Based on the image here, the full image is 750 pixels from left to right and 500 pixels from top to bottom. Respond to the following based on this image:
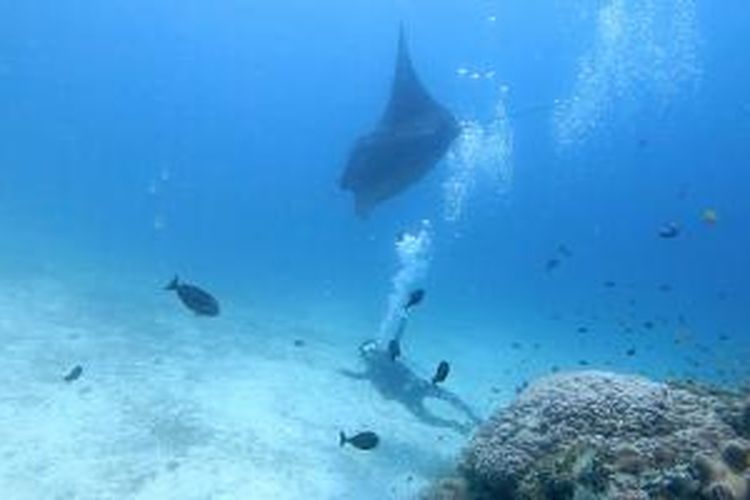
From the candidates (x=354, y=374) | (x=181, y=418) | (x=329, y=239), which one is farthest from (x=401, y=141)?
(x=329, y=239)

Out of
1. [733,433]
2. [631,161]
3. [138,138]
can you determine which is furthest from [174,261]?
[138,138]

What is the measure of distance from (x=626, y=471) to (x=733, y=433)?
116 cm

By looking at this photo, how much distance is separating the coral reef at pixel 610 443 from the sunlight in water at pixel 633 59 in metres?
40.2

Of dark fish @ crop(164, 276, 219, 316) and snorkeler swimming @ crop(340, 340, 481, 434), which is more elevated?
snorkeler swimming @ crop(340, 340, 481, 434)

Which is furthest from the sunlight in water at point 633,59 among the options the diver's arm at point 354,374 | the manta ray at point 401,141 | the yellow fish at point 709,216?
the yellow fish at point 709,216

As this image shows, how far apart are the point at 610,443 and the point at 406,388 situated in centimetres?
996

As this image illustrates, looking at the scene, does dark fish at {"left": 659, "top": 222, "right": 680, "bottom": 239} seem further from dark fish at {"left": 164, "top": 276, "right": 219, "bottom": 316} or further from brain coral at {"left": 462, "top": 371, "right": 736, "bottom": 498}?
dark fish at {"left": 164, "top": 276, "right": 219, "bottom": 316}

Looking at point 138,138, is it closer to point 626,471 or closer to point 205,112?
point 205,112

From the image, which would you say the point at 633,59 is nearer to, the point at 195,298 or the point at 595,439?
the point at 195,298

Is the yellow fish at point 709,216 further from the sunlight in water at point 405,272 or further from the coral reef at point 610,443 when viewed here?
the sunlight in water at point 405,272

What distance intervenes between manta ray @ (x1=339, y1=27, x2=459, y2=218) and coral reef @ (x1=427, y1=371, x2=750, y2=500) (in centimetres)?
914

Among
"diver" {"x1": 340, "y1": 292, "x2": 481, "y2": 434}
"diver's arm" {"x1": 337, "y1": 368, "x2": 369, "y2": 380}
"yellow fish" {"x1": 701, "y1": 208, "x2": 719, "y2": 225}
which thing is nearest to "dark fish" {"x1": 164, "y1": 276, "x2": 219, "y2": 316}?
"diver" {"x1": 340, "y1": 292, "x2": 481, "y2": 434}

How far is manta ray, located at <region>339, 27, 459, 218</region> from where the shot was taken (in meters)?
17.6

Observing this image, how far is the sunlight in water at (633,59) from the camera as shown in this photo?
65.5 m
